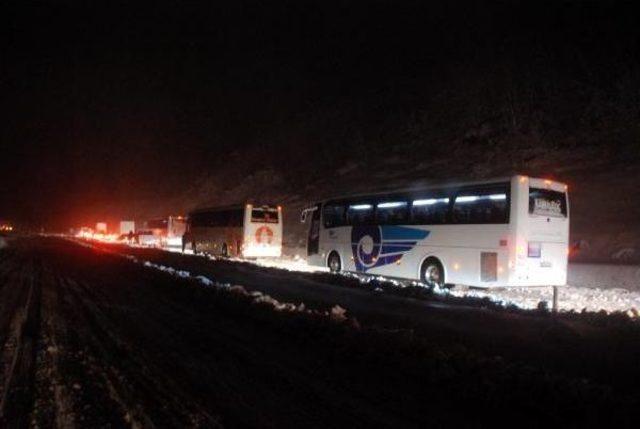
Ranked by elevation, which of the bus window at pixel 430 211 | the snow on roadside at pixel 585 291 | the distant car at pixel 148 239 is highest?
the bus window at pixel 430 211

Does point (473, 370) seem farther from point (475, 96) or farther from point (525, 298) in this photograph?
point (475, 96)

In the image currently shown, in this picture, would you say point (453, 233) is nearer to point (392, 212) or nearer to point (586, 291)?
point (392, 212)

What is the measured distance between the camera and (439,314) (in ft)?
42.0

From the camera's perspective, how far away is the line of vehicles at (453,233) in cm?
1695

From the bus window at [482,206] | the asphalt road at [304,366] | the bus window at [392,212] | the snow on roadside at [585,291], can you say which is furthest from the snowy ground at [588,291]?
the asphalt road at [304,366]

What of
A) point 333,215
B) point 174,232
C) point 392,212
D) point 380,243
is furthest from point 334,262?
point 174,232

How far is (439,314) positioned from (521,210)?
5.69 m

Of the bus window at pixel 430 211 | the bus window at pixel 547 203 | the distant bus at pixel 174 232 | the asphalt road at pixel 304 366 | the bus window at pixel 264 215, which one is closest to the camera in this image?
the asphalt road at pixel 304 366

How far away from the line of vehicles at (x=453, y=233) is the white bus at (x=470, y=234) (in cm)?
3

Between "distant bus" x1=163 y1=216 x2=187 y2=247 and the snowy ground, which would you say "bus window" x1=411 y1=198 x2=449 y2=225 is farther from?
"distant bus" x1=163 y1=216 x2=187 y2=247

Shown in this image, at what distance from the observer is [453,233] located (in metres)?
19.0

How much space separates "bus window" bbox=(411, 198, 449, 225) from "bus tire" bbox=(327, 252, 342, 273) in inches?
232

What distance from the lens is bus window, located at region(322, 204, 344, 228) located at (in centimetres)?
2602

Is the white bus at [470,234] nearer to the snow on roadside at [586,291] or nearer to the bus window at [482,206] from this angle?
the bus window at [482,206]
